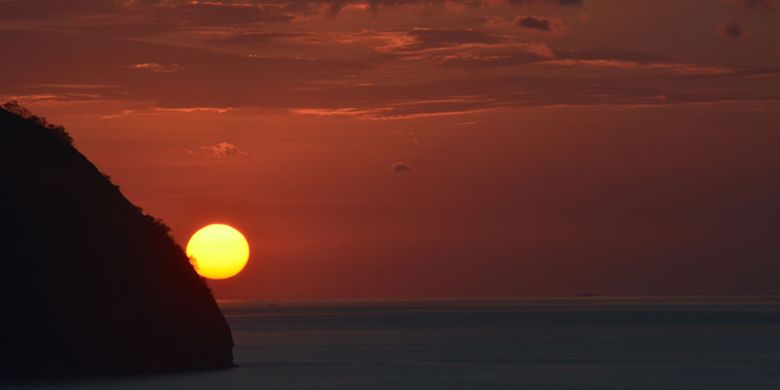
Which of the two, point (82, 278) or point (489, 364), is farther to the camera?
point (489, 364)

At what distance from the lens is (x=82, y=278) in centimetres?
7356

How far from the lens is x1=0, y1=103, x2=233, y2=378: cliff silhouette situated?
7156 cm

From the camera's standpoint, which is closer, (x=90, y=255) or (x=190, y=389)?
(x=190, y=389)

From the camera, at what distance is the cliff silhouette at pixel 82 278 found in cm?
7156

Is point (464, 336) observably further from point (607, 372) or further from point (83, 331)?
point (83, 331)

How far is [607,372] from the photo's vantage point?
85.4 metres

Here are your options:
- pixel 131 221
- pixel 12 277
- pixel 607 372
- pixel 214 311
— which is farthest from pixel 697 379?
pixel 12 277

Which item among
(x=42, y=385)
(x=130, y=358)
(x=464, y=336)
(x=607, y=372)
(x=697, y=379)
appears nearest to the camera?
(x=42, y=385)

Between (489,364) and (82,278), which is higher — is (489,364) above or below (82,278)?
above

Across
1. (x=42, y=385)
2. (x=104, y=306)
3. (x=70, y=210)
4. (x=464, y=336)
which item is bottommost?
(x=42, y=385)

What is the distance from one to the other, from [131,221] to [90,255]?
4460 mm

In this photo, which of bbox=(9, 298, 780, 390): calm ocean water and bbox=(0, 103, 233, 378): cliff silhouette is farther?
bbox=(9, 298, 780, 390): calm ocean water

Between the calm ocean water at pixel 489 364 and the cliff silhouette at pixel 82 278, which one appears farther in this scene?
the calm ocean water at pixel 489 364

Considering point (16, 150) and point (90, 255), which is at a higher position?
point (16, 150)
